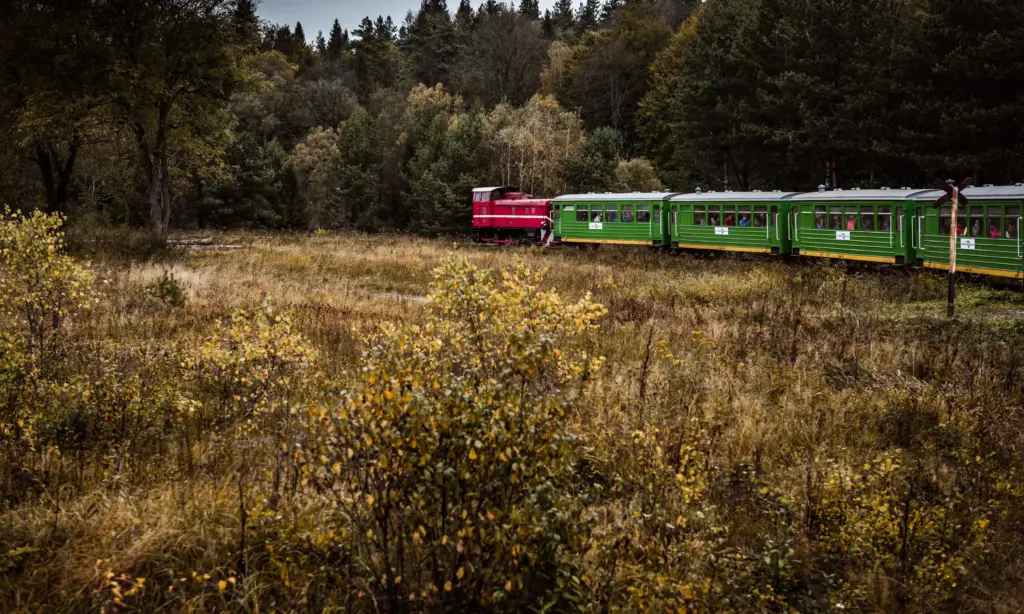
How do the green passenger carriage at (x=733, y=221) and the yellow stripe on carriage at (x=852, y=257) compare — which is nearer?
the yellow stripe on carriage at (x=852, y=257)

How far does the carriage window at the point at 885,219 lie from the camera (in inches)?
806

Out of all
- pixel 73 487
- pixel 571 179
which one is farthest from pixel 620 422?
pixel 571 179

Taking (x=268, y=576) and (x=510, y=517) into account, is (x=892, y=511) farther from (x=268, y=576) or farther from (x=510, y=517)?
(x=268, y=576)

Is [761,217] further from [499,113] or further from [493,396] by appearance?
[499,113]

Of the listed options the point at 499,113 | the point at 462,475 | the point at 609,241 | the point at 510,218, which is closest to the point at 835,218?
the point at 609,241

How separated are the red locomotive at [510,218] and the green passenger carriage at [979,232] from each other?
61.0 feet

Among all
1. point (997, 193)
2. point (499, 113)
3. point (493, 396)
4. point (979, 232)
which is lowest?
point (493, 396)

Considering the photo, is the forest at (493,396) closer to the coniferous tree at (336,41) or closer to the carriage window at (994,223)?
the carriage window at (994,223)

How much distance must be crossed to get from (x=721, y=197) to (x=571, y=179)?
20.1 metres

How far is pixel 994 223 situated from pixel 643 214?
14.6 metres

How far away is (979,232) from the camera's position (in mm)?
17297

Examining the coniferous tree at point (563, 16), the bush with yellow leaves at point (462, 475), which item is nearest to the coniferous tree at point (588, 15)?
the coniferous tree at point (563, 16)

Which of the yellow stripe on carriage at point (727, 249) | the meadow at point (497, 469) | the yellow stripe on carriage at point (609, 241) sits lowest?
the meadow at point (497, 469)

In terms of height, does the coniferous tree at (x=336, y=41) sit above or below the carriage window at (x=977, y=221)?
above
